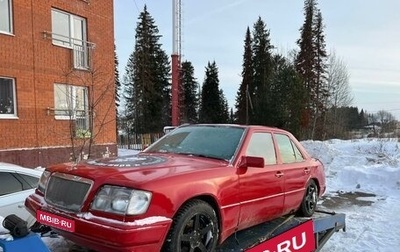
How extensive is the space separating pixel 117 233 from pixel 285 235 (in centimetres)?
227

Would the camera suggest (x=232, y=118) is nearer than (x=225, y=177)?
No

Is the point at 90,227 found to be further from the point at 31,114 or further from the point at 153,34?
the point at 153,34

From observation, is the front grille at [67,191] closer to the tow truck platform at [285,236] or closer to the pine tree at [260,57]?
the tow truck platform at [285,236]

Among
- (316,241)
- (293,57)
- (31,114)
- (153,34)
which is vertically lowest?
(316,241)

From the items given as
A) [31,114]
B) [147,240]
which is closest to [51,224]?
[147,240]

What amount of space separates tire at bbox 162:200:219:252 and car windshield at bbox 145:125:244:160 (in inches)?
32.9

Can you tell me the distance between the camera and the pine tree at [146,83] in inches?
1972

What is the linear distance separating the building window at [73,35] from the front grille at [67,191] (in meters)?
14.0

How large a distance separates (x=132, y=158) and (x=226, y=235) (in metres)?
1.30

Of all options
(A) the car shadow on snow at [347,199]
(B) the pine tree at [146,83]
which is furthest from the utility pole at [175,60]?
(B) the pine tree at [146,83]

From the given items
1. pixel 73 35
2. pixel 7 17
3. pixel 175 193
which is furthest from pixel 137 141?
pixel 175 193

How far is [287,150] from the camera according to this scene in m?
5.58

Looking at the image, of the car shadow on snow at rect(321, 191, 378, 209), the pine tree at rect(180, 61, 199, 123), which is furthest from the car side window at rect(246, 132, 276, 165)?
the pine tree at rect(180, 61, 199, 123)

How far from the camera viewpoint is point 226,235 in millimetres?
4074
